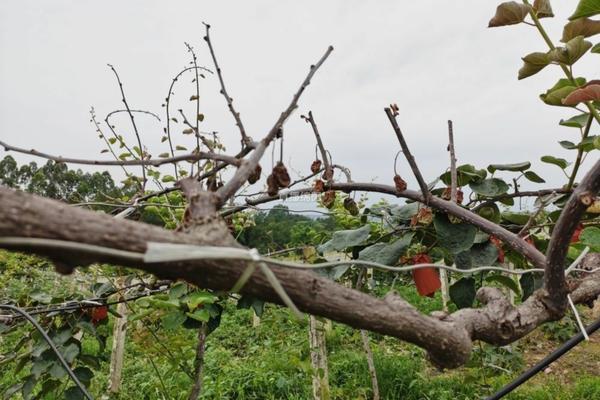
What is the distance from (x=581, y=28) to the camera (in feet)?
2.51

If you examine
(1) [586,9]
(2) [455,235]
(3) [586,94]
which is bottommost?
(2) [455,235]

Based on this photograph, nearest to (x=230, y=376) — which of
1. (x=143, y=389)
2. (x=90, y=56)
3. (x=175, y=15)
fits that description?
(x=143, y=389)

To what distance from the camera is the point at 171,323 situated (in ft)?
3.96

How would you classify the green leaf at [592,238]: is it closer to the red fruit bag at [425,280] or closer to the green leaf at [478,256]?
the green leaf at [478,256]

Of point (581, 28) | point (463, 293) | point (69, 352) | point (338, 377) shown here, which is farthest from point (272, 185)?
point (338, 377)

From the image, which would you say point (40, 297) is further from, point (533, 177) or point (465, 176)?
point (533, 177)

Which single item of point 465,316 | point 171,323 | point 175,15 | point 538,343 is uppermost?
point 175,15

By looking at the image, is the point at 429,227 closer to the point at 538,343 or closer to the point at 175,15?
the point at 175,15

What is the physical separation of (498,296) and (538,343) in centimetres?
461

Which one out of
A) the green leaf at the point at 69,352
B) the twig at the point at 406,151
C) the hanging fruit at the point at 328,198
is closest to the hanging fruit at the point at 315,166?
the hanging fruit at the point at 328,198

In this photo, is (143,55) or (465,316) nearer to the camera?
(465,316)

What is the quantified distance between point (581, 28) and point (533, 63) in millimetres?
84

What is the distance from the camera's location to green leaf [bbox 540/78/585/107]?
2.44ft

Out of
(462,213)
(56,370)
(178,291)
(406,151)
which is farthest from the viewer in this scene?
(178,291)
